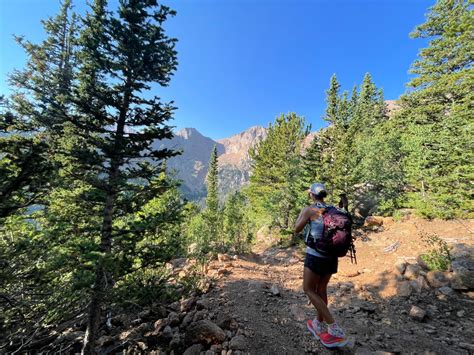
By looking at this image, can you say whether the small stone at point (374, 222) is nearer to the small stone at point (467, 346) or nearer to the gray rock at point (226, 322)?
the small stone at point (467, 346)

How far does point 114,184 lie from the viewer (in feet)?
17.4

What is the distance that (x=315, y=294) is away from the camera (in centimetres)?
334

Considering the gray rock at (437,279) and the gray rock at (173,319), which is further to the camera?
the gray rock at (437,279)

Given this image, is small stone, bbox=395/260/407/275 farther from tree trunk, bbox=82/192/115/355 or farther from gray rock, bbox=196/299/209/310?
tree trunk, bbox=82/192/115/355

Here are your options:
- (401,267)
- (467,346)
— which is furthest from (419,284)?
(467,346)

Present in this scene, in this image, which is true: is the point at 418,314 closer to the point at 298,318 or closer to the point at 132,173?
the point at 298,318

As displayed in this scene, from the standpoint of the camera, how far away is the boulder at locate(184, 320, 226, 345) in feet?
13.5

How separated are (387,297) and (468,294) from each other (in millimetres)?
1802

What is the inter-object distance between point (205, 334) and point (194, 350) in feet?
1.03

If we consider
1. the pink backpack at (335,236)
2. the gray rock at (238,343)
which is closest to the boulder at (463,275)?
the pink backpack at (335,236)

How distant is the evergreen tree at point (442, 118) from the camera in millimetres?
10992

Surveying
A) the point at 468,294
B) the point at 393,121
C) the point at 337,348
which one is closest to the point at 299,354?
the point at 337,348

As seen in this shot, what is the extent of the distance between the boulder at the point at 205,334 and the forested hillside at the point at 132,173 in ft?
4.60

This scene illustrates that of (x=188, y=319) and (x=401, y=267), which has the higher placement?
(x=401, y=267)
